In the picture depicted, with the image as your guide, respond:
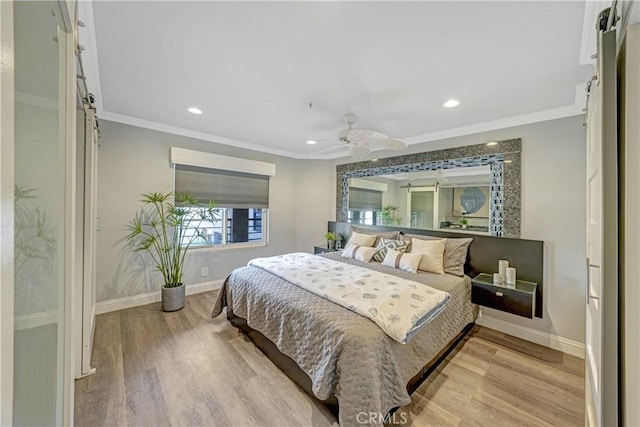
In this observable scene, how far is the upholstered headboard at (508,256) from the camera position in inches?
104

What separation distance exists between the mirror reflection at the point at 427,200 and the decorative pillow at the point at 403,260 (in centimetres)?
72

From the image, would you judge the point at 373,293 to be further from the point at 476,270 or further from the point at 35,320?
the point at 35,320

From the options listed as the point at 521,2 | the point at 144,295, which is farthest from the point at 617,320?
the point at 144,295

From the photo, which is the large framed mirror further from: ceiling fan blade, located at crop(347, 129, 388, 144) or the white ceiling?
ceiling fan blade, located at crop(347, 129, 388, 144)

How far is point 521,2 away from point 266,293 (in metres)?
2.53

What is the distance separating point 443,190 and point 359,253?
1.40 meters

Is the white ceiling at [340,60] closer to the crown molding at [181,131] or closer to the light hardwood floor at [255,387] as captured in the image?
the crown molding at [181,131]

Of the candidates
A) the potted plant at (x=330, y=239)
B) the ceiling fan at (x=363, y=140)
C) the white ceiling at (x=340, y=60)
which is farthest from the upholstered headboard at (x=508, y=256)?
the potted plant at (x=330, y=239)

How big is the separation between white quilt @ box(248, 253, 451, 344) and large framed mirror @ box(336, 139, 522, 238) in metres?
1.35

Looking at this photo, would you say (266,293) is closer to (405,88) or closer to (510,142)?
(405,88)

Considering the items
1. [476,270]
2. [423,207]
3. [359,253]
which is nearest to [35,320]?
[359,253]

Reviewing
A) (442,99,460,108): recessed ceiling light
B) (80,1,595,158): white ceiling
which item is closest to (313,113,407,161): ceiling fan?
(80,1,595,158): white ceiling

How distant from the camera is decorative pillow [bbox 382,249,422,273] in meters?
2.88

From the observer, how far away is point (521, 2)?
4.24ft
